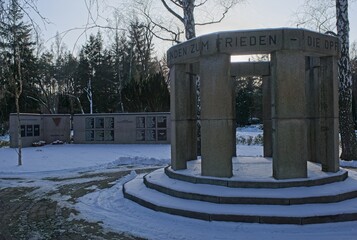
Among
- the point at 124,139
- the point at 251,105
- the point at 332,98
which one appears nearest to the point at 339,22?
the point at 332,98

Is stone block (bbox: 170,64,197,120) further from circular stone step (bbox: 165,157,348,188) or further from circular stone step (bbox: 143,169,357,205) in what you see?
circular stone step (bbox: 143,169,357,205)

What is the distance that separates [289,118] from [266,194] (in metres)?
1.66

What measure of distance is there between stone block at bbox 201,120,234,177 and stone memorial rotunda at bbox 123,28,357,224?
21 millimetres

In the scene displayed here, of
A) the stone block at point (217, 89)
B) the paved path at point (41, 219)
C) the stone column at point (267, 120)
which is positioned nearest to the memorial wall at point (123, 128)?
the stone column at point (267, 120)

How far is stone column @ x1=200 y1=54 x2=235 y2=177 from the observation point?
25.4 ft

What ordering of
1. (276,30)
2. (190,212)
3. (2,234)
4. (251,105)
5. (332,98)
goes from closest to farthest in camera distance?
1. (2,234)
2. (190,212)
3. (276,30)
4. (332,98)
5. (251,105)

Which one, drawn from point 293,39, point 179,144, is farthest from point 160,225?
point 293,39

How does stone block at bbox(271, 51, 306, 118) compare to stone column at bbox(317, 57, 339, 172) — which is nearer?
stone block at bbox(271, 51, 306, 118)

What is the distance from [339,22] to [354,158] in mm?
5427

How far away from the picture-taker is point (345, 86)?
47.8 feet

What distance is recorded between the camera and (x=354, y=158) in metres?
14.9

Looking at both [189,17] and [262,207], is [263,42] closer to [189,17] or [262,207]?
[262,207]

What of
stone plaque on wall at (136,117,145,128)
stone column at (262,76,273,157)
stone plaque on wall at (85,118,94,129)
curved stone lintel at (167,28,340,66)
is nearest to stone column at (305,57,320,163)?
curved stone lintel at (167,28,340,66)

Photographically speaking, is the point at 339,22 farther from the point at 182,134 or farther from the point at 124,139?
the point at 124,139
